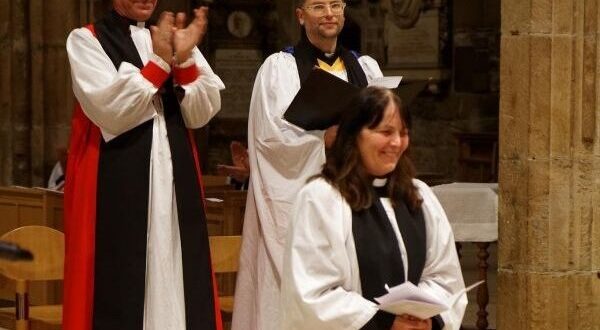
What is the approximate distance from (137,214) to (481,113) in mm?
10659

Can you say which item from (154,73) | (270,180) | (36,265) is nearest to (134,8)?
(154,73)

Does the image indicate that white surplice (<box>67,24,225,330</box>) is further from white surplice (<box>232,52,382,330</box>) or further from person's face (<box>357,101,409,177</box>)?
person's face (<box>357,101,409,177</box>)

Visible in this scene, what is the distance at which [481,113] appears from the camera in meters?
15.9

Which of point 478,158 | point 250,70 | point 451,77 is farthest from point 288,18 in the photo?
point 478,158

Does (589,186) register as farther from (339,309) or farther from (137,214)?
(339,309)

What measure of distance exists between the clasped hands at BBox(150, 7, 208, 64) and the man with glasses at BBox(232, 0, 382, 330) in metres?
0.59

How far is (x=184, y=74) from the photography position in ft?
18.6

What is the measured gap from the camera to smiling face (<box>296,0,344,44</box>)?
607 cm

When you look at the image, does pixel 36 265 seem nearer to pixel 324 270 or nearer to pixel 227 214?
pixel 227 214

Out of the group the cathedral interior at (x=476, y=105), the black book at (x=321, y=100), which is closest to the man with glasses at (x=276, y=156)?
the black book at (x=321, y=100)

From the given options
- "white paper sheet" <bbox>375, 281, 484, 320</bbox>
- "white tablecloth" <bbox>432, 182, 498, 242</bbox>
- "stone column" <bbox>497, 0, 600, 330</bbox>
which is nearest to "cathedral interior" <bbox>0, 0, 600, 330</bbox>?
"stone column" <bbox>497, 0, 600, 330</bbox>

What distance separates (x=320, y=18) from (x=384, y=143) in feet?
6.74

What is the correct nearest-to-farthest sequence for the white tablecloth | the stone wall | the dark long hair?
the dark long hair
the white tablecloth
the stone wall

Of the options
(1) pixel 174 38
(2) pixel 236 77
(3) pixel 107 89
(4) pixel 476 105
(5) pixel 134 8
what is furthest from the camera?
(4) pixel 476 105
